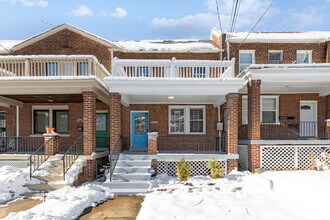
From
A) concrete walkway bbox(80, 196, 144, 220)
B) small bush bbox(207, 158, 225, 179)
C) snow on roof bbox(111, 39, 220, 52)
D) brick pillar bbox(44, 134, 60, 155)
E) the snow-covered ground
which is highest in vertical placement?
snow on roof bbox(111, 39, 220, 52)

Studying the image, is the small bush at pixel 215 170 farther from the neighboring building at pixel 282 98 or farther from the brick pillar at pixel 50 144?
the brick pillar at pixel 50 144

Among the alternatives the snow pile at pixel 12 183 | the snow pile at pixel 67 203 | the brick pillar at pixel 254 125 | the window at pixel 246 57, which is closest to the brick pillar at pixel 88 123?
the snow pile at pixel 67 203

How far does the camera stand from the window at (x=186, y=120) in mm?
16562

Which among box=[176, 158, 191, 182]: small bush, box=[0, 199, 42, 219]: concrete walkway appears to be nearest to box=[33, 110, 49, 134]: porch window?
box=[0, 199, 42, 219]: concrete walkway

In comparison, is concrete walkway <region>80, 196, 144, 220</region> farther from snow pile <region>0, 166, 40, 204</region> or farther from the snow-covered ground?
snow pile <region>0, 166, 40, 204</region>

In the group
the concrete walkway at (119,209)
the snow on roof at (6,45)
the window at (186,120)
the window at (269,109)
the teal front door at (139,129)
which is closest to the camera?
the concrete walkway at (119,209)

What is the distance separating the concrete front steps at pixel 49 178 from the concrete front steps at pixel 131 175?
74.7 inches

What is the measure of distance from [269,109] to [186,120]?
510 cm

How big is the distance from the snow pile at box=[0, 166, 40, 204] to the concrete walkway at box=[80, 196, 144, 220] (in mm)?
3345

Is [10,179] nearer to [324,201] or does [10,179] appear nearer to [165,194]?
[165,194]

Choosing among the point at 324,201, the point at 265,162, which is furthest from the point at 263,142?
the point at 324,201

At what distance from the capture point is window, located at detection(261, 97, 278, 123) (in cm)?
1606

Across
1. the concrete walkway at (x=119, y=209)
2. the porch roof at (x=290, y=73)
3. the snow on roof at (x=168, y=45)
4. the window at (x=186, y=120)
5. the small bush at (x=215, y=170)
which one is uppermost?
the snow on roof at (x=168, y=45)

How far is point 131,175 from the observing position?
422 inches
